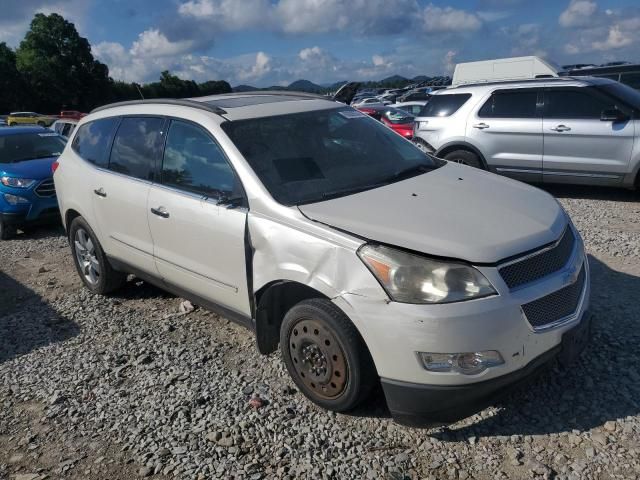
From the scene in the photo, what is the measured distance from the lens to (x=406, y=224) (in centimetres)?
293

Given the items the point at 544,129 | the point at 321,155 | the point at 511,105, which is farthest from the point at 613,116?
the point at 321,155

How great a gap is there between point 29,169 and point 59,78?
5930 cm

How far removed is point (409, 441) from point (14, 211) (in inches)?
291

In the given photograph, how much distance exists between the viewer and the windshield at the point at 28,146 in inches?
354

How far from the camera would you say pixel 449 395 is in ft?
8.79

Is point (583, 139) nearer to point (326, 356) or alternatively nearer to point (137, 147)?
point (137, 147)

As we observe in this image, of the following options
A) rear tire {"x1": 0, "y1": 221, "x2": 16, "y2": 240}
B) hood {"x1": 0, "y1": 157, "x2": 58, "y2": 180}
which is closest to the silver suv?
hood {"x1": 0, "y1": 157, "x2": 58, "y2": 180}

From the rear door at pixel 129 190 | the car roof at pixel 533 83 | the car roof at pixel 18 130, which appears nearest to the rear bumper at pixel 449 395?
the rear door at pixel 129 190

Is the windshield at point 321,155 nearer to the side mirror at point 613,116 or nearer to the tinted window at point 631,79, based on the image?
the side mirror at point 613,116

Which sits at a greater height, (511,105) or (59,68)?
(59,68)

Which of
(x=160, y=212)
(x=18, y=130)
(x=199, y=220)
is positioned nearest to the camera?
A: (x=199, y=220)

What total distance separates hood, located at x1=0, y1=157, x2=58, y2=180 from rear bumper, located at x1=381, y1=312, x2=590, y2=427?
7461mm

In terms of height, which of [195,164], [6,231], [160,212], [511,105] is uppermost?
[195,164]

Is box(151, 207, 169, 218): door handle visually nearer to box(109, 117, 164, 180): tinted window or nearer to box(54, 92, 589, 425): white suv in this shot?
box(54, 92, 589, 425): white suv
